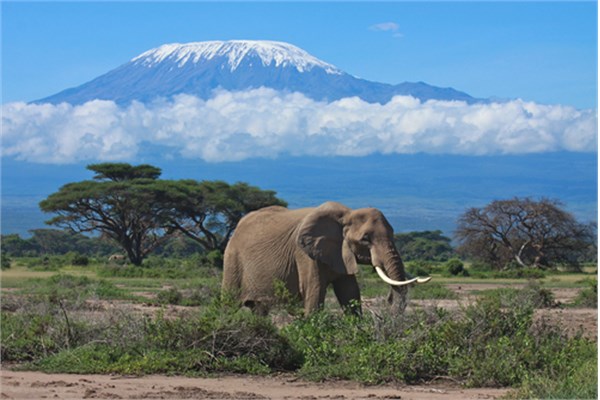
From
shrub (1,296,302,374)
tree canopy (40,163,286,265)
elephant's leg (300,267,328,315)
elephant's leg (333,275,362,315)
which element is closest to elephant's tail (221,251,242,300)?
Result: elephant's leg (300,267,328,315)

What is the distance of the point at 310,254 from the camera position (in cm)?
1422

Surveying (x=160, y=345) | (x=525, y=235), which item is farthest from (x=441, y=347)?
(x=525, y=235)

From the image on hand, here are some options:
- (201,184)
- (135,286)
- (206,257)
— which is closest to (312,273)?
(135,286)

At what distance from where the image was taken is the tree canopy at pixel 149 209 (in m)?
50.8

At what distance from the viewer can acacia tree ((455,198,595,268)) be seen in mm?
50219

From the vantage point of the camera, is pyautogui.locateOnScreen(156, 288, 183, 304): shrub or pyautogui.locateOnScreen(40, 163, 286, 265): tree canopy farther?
pyautogui.locateOnScreen(40, 163, 286, 265): tree canopy

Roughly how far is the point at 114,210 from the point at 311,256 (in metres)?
38.2

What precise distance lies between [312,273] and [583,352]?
4062 millimetres

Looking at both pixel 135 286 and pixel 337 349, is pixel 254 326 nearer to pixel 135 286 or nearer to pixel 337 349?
pixel 337 349

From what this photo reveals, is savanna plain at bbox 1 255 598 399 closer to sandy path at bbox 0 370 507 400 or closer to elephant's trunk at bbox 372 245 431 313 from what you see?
sandy path at bbox 0 370 507 400

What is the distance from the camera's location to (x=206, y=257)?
143ft

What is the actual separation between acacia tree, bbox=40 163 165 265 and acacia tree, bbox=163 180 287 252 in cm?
108

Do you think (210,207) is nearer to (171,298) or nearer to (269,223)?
(171,298)

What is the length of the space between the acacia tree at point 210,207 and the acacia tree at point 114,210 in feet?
3.53
